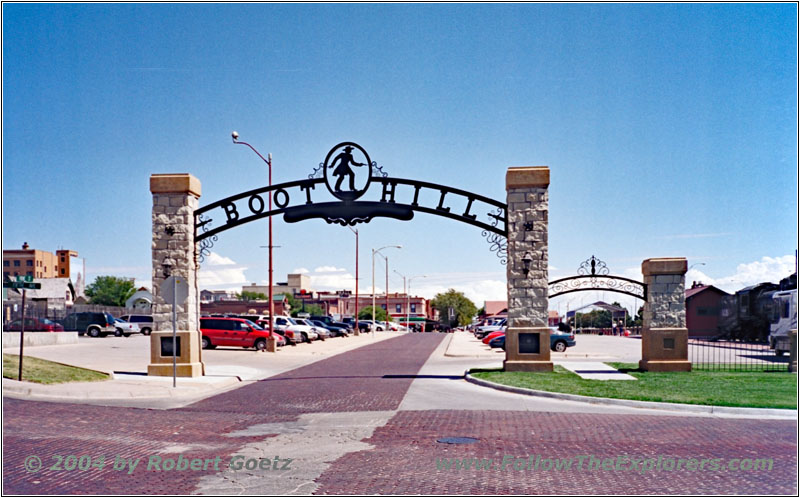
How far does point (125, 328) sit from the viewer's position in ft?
182

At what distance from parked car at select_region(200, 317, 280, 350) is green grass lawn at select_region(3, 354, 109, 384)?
15861 millimetres

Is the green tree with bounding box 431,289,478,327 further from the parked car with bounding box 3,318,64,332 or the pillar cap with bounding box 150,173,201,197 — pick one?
the pillar cap with bounding box 150,173,201,197

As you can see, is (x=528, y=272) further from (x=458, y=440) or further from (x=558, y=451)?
(x=558, y=451)

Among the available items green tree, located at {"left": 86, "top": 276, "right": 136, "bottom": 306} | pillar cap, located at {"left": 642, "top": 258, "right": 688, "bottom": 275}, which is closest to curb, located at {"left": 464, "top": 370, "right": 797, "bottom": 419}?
pillar cap, located at {"left": 642, "top": 258, "right": 688, "bottom": 275}

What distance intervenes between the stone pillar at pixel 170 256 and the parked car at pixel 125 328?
36401 mm

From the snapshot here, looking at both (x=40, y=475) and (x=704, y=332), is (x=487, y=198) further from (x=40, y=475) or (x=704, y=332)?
(x=704, y=332)

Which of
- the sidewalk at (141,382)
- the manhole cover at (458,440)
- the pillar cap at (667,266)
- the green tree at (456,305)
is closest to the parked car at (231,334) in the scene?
the sidewalk at (141,382)

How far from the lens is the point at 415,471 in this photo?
8219 millimetres

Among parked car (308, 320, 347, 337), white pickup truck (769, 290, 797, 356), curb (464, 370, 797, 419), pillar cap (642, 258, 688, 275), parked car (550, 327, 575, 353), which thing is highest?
pillar cap (642, 258, 688, 275)

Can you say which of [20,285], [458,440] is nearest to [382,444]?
[458,440]

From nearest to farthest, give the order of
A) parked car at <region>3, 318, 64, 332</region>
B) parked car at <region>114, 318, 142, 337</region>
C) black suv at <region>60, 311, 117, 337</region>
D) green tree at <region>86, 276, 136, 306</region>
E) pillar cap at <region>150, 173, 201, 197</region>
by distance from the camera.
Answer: pillar cap at <region>150, 173, 201, 197</region>, parked car at <region>3, 318, 64, 332</region>, black suv at <region>60, 311, 117, 337</region>, parked car at <region>114, 318, 142, 337</region>, green tree at <region>86, 276, 136, 306</region>

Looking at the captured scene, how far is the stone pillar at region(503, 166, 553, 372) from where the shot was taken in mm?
21125

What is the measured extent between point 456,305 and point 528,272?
141 meters

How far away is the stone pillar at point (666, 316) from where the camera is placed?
2178 centimetres
